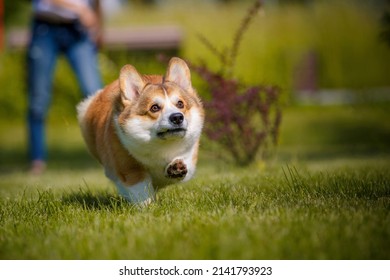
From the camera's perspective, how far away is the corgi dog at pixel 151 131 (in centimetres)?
330

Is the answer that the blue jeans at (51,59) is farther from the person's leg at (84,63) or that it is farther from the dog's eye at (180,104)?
the dog's eye at (180,104)

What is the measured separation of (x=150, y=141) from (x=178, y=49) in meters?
9.96

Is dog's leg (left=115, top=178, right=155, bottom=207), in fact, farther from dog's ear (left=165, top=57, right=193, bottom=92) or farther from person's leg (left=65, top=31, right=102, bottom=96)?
person's leg (left=65, top=31, right=102, bottom=96)

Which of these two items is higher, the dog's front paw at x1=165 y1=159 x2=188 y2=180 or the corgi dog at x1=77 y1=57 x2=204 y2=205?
the corgi dog at x1=77 y1=57 x2=204 y2=205

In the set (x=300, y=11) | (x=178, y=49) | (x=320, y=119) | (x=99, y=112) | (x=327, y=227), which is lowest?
(x=327, y=227)

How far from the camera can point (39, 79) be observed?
616 cm

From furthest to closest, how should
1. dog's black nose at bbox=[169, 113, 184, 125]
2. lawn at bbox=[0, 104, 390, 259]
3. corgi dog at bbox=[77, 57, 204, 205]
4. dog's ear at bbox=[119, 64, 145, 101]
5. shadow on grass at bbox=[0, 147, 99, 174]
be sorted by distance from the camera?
shadow on grass at bbox=[0, 147, 99, 174] < dog's ear at bbox=[119, 64, 145, 101] < corgi dog at bbox=[77, 57, 204, 205] < dog's black nose at bbox=[169, 113, 184, 125] < lawn at bbox=[0, 104, 390, 259]

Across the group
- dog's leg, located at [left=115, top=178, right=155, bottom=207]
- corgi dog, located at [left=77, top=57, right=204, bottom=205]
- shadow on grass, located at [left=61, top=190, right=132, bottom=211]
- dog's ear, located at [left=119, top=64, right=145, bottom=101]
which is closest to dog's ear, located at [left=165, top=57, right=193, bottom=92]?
corgi dog, located at [left=77, top=57, right=204, bottom=205]

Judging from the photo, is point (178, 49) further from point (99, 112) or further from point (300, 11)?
point (99, 112)

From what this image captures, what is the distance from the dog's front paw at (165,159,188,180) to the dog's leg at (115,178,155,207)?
0.46 ft

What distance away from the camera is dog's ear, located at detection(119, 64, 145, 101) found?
3459 millimetres

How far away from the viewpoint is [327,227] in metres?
2.54

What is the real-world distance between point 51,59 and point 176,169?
3.14 metres

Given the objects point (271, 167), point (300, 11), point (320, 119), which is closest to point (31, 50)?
point (271, 167)
